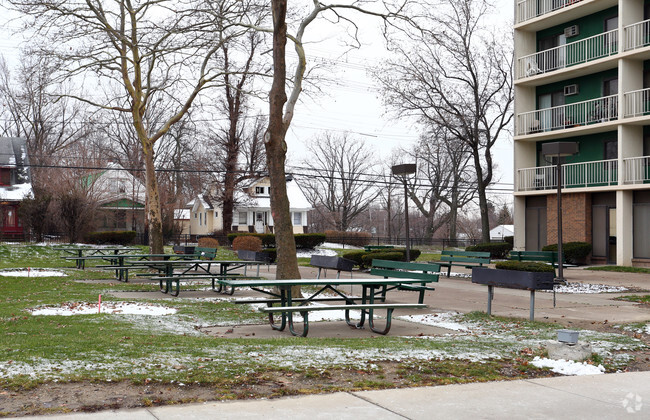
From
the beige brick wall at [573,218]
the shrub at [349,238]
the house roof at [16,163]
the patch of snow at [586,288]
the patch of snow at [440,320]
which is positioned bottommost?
the patch of snow at [586,288]

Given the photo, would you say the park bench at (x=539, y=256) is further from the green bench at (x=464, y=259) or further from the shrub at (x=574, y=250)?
the shrub at (x=574, y=250)

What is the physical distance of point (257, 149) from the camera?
55875mm

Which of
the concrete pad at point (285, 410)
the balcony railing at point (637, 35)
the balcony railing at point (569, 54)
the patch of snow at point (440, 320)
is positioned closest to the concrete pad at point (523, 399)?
the concrete pad at point (285, 410)

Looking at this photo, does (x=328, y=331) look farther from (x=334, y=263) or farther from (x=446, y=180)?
(x=446, y=180)

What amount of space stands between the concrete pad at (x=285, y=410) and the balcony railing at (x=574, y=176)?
28.3 m

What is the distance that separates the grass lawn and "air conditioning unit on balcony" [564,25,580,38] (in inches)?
1009

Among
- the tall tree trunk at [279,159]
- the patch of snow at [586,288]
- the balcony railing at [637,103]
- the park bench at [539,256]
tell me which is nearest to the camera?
the tall tree trunk at [279,159]

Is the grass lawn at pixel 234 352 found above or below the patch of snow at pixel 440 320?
above

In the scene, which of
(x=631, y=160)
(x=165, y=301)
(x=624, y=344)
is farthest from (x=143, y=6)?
(x=631, y=160)

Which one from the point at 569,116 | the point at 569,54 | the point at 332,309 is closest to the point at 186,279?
the point at 332,309

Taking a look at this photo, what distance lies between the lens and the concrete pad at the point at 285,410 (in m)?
5.26

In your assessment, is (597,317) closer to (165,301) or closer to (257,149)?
(165,301)

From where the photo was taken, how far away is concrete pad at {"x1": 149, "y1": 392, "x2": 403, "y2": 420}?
5.26 meters

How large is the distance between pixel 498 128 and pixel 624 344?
3403 centimetres
